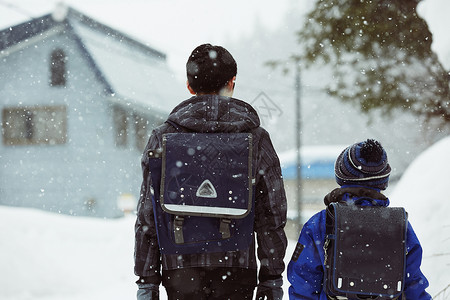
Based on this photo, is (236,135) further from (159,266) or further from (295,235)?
(295,235)

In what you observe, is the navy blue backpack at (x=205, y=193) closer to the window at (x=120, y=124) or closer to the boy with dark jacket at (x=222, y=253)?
the boy with dark jacket at (x=222, y=253)

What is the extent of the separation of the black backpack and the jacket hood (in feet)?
1.67

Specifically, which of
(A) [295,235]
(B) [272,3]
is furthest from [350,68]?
(B) [272,3]

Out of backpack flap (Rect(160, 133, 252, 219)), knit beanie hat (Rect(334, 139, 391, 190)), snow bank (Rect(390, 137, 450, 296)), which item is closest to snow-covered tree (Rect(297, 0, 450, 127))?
snow bank (Rect(390, 137, 450, 296))

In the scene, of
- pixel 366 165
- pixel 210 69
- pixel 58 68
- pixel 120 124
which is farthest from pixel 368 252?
pixel 58 68

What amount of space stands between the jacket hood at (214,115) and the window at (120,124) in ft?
50.3

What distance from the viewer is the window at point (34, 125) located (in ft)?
54.8

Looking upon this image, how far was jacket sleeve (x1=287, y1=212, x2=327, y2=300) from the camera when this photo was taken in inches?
74.0

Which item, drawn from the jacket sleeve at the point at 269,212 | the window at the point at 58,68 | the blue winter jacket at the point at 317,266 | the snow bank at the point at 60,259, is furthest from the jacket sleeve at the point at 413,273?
the window at the point at 58,68

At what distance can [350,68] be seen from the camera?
679 centimetres

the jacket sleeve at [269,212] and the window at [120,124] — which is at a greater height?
the window at [120,124]

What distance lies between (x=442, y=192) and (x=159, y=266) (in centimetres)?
351

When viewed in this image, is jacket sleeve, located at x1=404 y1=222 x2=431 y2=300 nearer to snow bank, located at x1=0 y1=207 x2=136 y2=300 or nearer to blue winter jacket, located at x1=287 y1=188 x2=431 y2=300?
blue winter jacket, located at x1=287 y1=188 x2=431 y2=300

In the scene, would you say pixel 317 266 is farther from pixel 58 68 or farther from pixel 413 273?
pixel 58 68
